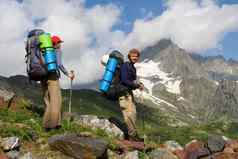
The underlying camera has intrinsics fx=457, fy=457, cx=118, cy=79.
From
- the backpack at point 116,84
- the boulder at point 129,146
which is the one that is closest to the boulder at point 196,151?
the boulder at point 129,146

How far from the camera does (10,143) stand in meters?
12.8

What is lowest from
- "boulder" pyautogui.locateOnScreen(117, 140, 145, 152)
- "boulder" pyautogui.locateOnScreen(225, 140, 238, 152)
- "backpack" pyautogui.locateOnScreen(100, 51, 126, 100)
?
"boulder" pyautogui.locateOnScreen(225, 140, 238, 152)

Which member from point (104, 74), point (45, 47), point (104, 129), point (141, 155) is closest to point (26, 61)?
point (45, 47)

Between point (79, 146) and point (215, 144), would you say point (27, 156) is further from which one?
point (215, 144)

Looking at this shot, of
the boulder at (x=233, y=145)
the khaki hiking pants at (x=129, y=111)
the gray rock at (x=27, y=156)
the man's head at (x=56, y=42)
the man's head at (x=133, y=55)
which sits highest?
the man's head at (x=56, y=42)

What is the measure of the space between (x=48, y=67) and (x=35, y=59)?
0.51 metres

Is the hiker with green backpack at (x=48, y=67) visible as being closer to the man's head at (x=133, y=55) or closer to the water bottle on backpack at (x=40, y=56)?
the water bottle on backpack at (x=40, y=56)

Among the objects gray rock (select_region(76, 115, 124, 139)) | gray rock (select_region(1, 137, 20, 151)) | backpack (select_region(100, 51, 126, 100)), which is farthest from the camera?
gray rock (select_region(76, 115, 124, 139))

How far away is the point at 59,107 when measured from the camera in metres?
Result: 15.9

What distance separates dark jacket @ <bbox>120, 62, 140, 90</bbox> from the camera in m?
16.7

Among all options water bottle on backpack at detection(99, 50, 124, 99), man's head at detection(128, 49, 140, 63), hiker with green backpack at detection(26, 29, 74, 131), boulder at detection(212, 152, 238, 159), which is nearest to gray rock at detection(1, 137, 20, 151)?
hiker with green backpack at detection(26, 29, 74, 131)

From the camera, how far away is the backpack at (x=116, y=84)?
1678 cm

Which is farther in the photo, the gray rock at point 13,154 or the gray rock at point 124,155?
the gray rock at point 124,155

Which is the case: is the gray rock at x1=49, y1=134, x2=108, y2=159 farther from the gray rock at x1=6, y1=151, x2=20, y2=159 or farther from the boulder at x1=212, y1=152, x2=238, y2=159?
the boulder at x1=212, y1=152, x2=238, y2=159
